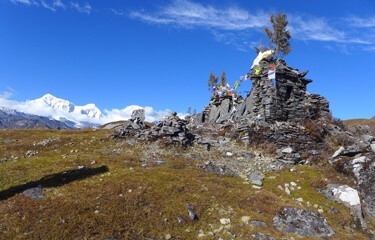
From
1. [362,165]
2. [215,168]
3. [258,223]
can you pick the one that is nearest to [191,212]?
[258,223]

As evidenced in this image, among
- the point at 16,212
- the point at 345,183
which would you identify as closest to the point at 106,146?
the point at 16,212

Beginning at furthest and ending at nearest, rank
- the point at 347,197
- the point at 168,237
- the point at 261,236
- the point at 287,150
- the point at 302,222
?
the point at 287,150 < the point at 347,197 < the point at 302,222 < the point at 261,236 < the point at 168,237

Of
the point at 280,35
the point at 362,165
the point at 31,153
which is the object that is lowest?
the point at 31,153

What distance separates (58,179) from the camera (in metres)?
20.6

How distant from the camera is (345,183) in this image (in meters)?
22.8

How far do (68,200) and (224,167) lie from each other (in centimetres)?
1258

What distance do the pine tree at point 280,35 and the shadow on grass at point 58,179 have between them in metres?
59.9

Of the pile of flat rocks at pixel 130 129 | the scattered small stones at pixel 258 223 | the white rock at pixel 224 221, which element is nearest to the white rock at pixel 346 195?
the scattered small stones at pixel 258 223

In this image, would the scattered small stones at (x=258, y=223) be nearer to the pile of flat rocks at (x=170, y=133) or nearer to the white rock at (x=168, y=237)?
the white rock at (x=168, y=237)

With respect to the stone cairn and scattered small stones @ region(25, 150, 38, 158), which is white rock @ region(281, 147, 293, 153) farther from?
scattered small stones @ region(25, 150, 38, 158)

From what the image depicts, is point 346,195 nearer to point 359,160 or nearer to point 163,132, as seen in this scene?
point 359,160

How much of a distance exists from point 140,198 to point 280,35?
63479 mm

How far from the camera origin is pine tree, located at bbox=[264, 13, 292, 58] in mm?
71250

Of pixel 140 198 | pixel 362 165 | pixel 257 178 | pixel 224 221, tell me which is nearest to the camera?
pixel 224 221
